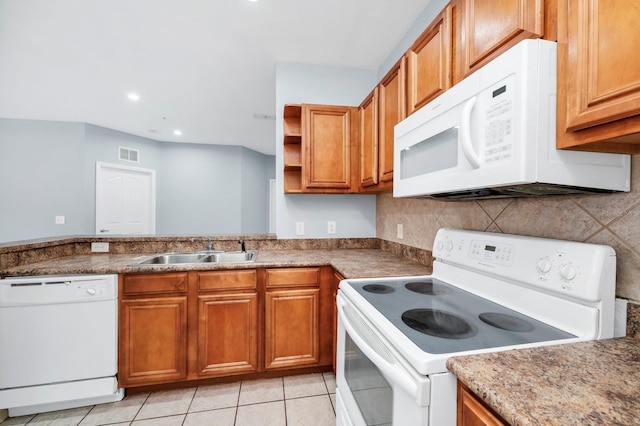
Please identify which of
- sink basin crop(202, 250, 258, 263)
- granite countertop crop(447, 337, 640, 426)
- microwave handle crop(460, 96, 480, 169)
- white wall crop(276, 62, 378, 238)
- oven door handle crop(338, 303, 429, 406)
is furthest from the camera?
white wall crop(276, 62, 378, 238)

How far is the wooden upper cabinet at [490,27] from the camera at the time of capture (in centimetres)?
78

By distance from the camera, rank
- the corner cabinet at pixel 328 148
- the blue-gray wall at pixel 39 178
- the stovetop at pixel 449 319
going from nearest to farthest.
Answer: the stovetop at pixel 449 319, the corner cabinet at pixel 328 148, the blue-gray wall at pixel 39 178

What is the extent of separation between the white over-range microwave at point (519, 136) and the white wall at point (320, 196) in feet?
5.13

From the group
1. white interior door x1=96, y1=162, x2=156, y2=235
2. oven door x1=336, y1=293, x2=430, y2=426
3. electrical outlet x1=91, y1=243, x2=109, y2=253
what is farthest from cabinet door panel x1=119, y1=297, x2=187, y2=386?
white interior door x1=96, y1=162, x2=156, y2=235

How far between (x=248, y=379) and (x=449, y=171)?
191 centimetres

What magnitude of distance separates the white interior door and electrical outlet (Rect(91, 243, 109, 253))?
247 cm

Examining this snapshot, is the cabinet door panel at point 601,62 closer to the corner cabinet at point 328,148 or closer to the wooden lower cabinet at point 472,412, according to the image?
the wooden lower cabinet at point 472,412

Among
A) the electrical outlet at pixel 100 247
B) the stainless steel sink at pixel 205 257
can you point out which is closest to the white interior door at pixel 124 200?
the electrical outlet at pixel 100 247

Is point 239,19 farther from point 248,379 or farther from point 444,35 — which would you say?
point 248,379

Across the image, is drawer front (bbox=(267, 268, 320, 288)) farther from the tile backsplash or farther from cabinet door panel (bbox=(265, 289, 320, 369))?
the tile backsplash

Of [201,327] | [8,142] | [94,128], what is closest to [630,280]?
[201,327]

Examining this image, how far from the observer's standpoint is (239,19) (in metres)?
1.88

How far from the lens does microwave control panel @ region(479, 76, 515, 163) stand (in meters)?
0.76

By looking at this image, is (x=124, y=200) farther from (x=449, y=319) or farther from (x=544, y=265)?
(x=544, y=265)
